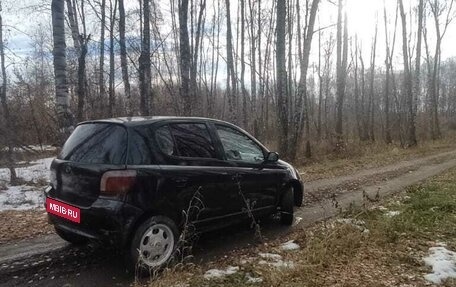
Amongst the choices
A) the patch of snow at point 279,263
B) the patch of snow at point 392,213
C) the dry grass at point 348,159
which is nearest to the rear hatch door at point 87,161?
the patch of snow at point 279,263

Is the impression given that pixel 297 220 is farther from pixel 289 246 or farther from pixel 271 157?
pixel 289 246

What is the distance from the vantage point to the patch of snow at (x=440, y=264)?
4.13 meters

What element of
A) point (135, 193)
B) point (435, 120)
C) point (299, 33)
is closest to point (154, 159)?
point (135, 193)

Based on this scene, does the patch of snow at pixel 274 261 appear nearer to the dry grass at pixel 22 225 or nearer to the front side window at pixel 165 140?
the front side window at pixel 165 140

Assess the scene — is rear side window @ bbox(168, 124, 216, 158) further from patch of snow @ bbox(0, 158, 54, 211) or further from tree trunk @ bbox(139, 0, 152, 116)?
tree trunk @ bbox(139, 0, 152, 116)

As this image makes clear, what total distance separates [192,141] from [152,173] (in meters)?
0.86

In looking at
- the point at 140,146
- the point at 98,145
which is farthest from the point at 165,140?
the point at 98,145

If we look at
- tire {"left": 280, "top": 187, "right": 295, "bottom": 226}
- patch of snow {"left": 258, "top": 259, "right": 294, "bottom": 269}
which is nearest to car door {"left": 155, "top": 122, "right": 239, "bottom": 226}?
patch of snow {"left": 258, "top": 259, "right": 294, "bottom": 269}

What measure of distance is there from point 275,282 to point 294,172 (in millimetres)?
2948

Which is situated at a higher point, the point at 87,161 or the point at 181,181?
the point at 87,161

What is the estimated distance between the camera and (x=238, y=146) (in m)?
5.62

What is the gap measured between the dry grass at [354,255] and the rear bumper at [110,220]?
2.09ft

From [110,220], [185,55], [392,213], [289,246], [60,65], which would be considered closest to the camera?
[110,220]

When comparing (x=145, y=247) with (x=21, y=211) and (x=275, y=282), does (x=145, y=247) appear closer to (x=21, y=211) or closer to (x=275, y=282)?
(x=275, y=282)
